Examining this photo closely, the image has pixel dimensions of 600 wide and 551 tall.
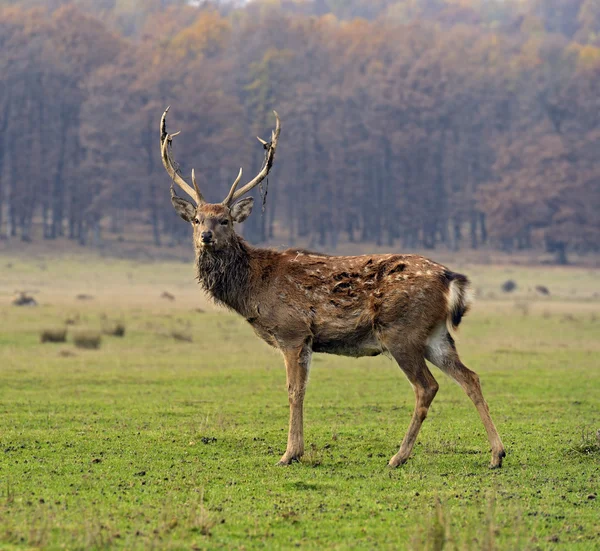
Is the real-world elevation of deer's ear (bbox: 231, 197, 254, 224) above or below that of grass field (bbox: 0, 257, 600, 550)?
above

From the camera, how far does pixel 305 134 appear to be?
78.4 meters

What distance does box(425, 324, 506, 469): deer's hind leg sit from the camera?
466 inches

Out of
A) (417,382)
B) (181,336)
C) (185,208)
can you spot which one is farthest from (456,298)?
(181,336)

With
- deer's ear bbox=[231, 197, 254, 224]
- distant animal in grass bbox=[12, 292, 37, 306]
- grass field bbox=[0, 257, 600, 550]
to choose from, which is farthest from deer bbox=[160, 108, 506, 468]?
distant animal in grass bbox=[12, 292, 37, 306]

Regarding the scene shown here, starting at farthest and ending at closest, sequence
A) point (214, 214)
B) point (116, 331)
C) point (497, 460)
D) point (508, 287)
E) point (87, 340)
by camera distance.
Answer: point (508, 287)
point (116, 331)
point (87, 340)
point (214, 214)
point (497, 460)

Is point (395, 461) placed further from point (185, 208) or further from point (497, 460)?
point (185, 208)

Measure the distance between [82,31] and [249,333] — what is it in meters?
57.0

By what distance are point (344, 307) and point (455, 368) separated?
1376 millimetres

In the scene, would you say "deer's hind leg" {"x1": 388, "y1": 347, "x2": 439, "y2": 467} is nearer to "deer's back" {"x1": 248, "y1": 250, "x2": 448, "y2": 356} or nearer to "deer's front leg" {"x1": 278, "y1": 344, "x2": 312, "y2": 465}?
"deer's back" {"x1": 248, "y1": 250, "x2": 448, "y2": 356}

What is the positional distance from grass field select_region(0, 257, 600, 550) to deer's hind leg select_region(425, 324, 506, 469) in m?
0.51

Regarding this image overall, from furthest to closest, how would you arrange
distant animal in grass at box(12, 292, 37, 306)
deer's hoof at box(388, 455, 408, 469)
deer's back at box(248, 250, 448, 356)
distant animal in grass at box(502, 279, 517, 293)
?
distant animal in grass at box(502, 279, 517, 293)
distant animal in grass at box(12, 292, 37, 306)
deer's back at box(248, 250, 448, 356)
deer's hoof at box(388, 455, 408, 469)

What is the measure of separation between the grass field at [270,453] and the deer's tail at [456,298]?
152 cm

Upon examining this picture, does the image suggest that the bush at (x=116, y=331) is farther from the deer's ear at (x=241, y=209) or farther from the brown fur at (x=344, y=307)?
the brown fur at (x=344, y=307)

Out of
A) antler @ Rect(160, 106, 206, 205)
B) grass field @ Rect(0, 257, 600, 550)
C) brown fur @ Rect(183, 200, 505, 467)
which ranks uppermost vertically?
antler @ Rect(160, 106, 206, 205)
